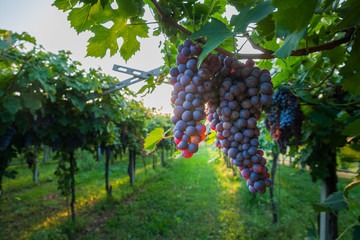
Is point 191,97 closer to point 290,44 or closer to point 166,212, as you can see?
point 290,44

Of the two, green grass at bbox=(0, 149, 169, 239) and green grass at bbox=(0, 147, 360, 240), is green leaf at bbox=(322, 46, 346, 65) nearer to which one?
green grass at bbox=(0, 147, 360, 240)

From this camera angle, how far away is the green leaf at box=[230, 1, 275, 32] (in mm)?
517

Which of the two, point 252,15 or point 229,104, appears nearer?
point 252,15

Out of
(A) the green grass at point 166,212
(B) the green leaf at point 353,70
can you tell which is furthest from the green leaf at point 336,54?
(A) the green grass at point 166,212

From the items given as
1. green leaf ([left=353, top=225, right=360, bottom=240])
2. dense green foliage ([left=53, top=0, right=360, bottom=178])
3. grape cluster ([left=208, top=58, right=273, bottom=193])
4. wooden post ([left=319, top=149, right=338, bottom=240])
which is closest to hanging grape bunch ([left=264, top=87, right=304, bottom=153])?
wooden post ([left=319, top=149, right=338, bottom=240])

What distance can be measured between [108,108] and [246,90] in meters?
4.24

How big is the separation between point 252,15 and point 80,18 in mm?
800

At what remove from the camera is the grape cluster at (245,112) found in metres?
0.67

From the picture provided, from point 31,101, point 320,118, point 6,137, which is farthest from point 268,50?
point 6,137

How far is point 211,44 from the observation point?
22.1 inches

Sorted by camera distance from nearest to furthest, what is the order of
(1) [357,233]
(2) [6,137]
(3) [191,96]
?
(3) [191,96] < (1) [357,233] < (2) [6,137]

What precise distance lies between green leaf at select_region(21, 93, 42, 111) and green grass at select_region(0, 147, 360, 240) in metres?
3.92

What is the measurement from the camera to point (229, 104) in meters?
0.71

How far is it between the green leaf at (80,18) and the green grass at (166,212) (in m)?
4.03
